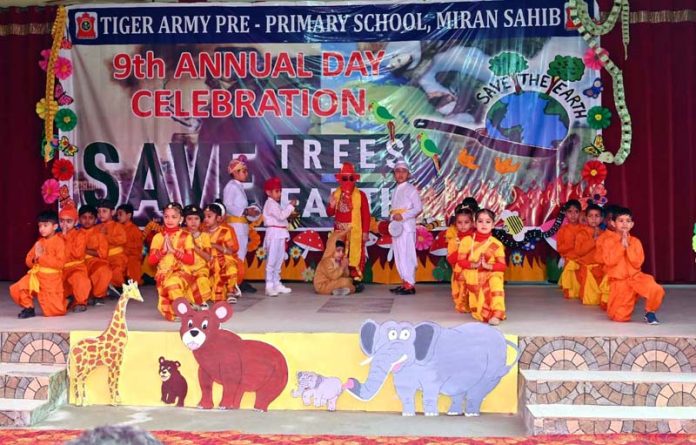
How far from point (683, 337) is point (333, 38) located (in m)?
4.44

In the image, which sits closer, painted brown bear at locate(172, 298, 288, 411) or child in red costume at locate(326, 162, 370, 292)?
painted brown bear at locate(172, 298, 288, 411)

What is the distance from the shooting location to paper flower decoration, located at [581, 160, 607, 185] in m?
7.88

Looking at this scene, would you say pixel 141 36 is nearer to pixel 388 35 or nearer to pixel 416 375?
pixel 388 35

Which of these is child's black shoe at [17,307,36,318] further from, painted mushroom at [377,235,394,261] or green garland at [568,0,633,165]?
green garland at [568,0,633,165]

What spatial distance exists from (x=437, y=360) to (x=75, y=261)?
9.88 feet

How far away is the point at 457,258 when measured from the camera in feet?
20.5

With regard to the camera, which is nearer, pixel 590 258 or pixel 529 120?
pixel 590 258

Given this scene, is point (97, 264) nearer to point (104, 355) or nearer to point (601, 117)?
point (104, 355)

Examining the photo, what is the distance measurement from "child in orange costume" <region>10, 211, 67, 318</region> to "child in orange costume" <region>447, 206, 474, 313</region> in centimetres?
283

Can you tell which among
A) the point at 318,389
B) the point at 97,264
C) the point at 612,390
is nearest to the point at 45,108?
the point at 97,264

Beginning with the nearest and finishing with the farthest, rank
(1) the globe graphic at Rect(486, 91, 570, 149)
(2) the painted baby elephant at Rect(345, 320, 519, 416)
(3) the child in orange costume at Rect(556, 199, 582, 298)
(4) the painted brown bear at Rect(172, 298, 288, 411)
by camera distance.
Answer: (2) the painted baby elephant at Rect(345, 320, 519, 416)
(4) the painted brown bear at Rect(172, 298, 288, 411)
(3) the child in orange costume at Rect(556, 199, 582, 298)
(1) the globe graphic at Rect(486, 91, 570, 149)

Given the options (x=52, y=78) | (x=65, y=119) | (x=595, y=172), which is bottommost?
(x=595, y=172)

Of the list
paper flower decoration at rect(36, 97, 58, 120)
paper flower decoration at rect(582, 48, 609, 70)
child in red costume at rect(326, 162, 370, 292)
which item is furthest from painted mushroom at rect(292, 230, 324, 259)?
paper flower decoration at rect(582, 48, 609, 70)

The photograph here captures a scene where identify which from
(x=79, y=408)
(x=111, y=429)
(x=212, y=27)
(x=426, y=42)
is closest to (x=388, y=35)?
(x=426, y=42)
